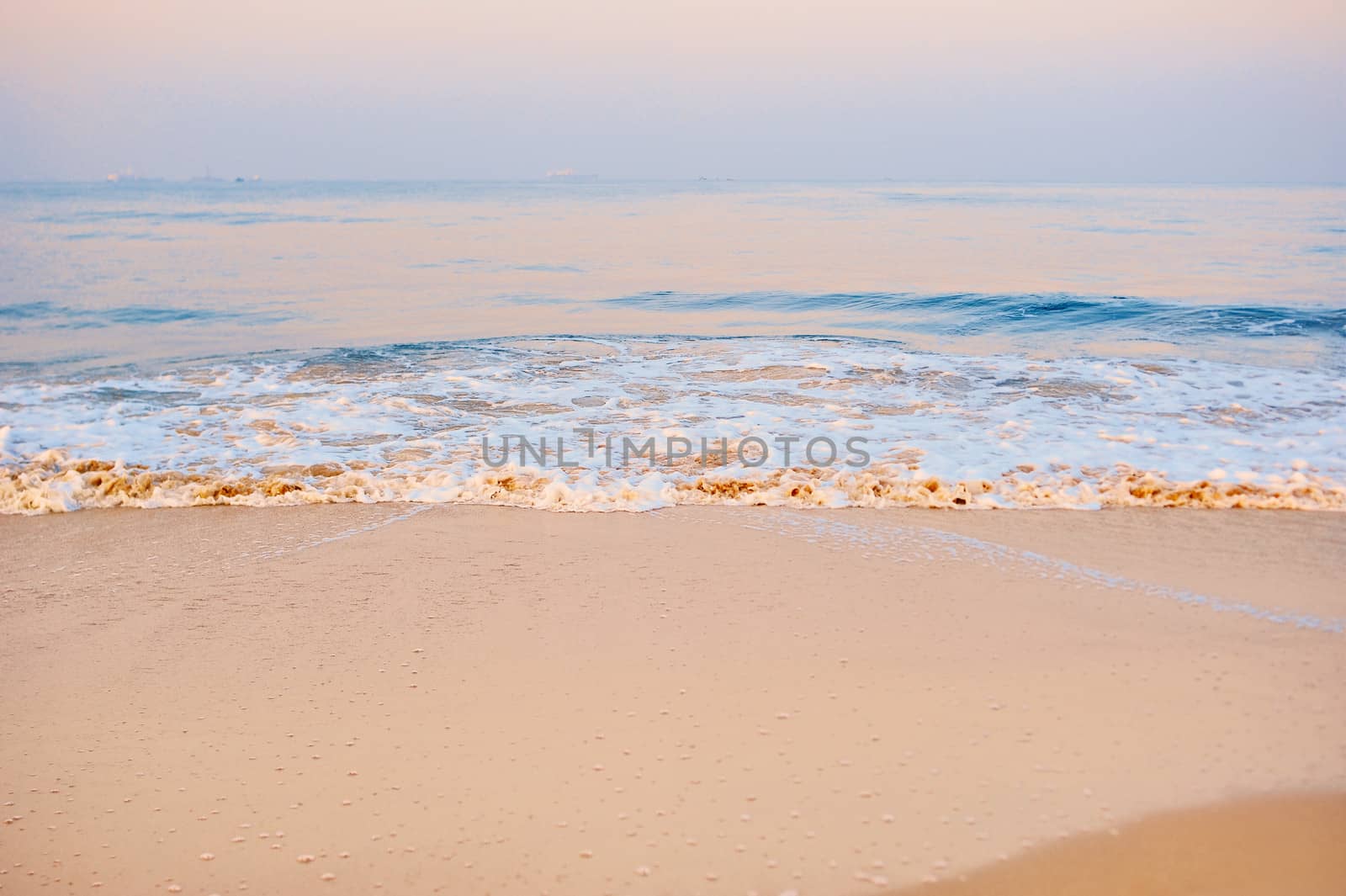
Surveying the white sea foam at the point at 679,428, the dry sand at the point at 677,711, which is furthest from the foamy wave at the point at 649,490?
the dry sand at the point at 677,711

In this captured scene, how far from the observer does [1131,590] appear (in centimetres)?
390

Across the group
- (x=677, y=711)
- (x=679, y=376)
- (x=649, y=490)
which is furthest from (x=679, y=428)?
(x=677, y=711)

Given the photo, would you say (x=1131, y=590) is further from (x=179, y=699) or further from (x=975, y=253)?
(x=975, y=253)

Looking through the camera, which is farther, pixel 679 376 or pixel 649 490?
pixel 679 376

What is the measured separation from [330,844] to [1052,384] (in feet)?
25.2

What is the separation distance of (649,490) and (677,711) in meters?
2.55

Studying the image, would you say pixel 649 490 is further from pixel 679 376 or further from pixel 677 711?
pixel 679 376

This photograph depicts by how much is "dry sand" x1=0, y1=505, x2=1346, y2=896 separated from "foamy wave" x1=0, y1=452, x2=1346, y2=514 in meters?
0.53

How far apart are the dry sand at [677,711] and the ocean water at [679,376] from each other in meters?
0.95

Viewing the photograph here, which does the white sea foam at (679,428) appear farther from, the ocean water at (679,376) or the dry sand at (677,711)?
the dry sand at (677,711)

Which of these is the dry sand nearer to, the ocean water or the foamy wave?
the foamy wave

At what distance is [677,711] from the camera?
118 inches

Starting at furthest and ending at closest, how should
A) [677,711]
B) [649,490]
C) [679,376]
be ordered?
[679,376] < [649,490] < [677,711]

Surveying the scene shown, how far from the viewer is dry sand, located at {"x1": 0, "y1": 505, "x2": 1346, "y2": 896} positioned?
2318 mm
